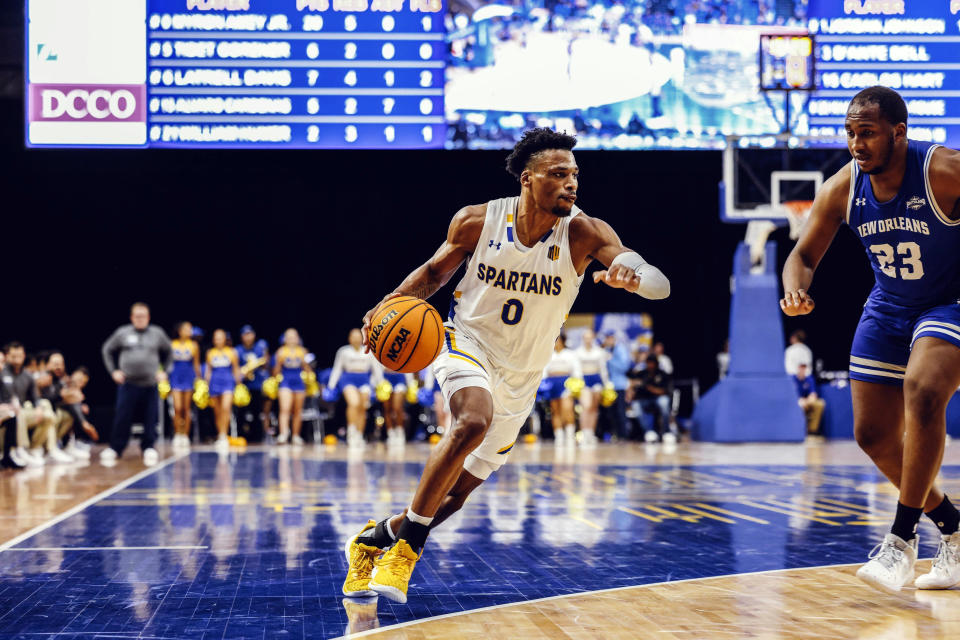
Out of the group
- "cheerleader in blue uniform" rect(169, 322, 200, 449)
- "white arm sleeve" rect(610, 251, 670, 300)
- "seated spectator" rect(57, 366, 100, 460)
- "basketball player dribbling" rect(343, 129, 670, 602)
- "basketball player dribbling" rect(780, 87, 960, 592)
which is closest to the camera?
"white arm sleeve" rect(610, 251, 670, 300)

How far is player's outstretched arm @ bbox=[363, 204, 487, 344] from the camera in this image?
4.22 metres

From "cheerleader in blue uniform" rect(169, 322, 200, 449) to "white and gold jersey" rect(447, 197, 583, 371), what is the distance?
10.0 metres

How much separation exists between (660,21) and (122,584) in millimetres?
10159

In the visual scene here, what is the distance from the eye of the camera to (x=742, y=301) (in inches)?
558

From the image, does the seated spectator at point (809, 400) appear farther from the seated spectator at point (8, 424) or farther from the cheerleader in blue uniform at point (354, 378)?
the seated spectator at point (8, 424)

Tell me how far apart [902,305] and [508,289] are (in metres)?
1.48

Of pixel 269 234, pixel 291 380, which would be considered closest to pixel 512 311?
pixel 291 380

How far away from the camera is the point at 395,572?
377cm

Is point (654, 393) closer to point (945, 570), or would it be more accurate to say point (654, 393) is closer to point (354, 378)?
point (354, 378)

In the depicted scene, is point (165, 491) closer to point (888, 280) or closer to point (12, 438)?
point (12, 438)

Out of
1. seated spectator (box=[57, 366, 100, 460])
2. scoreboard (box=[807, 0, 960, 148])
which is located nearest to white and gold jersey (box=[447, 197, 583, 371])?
seated spectator (box=[57, 366, 100, 460])

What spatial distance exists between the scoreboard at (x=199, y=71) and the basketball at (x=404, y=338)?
8459 millimetres

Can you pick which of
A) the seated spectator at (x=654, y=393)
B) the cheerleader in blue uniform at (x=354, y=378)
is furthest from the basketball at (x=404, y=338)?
the seated spectator at (x=654, y=393)

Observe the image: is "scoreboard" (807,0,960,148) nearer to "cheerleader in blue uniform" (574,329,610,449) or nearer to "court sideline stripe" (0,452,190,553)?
"cheerleader in blue uniform" (574,329,610,449)
